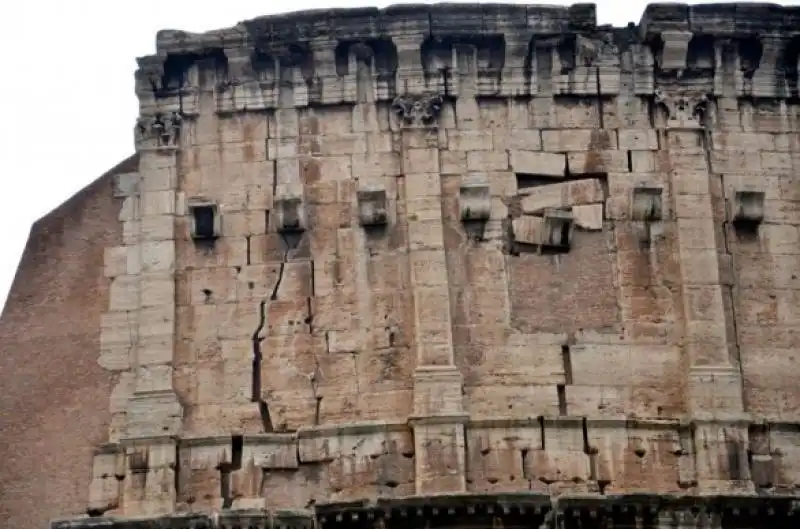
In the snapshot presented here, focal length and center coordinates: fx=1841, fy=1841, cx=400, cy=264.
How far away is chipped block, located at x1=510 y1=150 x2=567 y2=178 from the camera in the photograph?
19.7 metres

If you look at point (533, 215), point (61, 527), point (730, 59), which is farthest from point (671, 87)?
point (61, 527)

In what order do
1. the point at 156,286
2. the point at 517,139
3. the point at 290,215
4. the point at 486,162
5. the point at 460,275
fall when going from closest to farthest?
the point at 460,275
the point at 156,286
the point at 290,215
the point at 486,162
the point at 517,139

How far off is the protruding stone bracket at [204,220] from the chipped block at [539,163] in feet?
10.5

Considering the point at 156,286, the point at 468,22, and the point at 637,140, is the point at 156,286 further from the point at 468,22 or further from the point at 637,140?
the point at 637,140

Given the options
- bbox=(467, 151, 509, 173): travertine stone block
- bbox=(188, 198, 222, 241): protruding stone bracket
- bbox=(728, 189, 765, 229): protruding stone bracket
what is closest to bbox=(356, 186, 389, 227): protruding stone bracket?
bbox=(467, 151, 509, 173): travertine stone block

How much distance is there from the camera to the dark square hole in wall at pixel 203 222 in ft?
64.2

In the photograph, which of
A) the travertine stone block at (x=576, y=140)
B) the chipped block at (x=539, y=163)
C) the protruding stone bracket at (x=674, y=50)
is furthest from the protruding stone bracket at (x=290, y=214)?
the protruding stone bracket at (x=674, y=50)

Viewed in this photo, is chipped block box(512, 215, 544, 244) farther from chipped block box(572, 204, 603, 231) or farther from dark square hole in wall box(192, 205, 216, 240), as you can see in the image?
dark square hole in wall box(192, 205, 216, 240)

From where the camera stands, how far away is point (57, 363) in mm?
19531

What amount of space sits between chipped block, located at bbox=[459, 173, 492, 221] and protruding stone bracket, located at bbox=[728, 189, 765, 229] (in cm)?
262

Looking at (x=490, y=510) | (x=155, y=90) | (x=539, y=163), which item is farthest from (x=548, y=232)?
(x=155, y=90)

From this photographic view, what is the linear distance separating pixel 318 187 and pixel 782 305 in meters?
5.07

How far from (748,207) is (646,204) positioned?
1.11m

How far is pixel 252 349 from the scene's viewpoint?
62.5 ft
